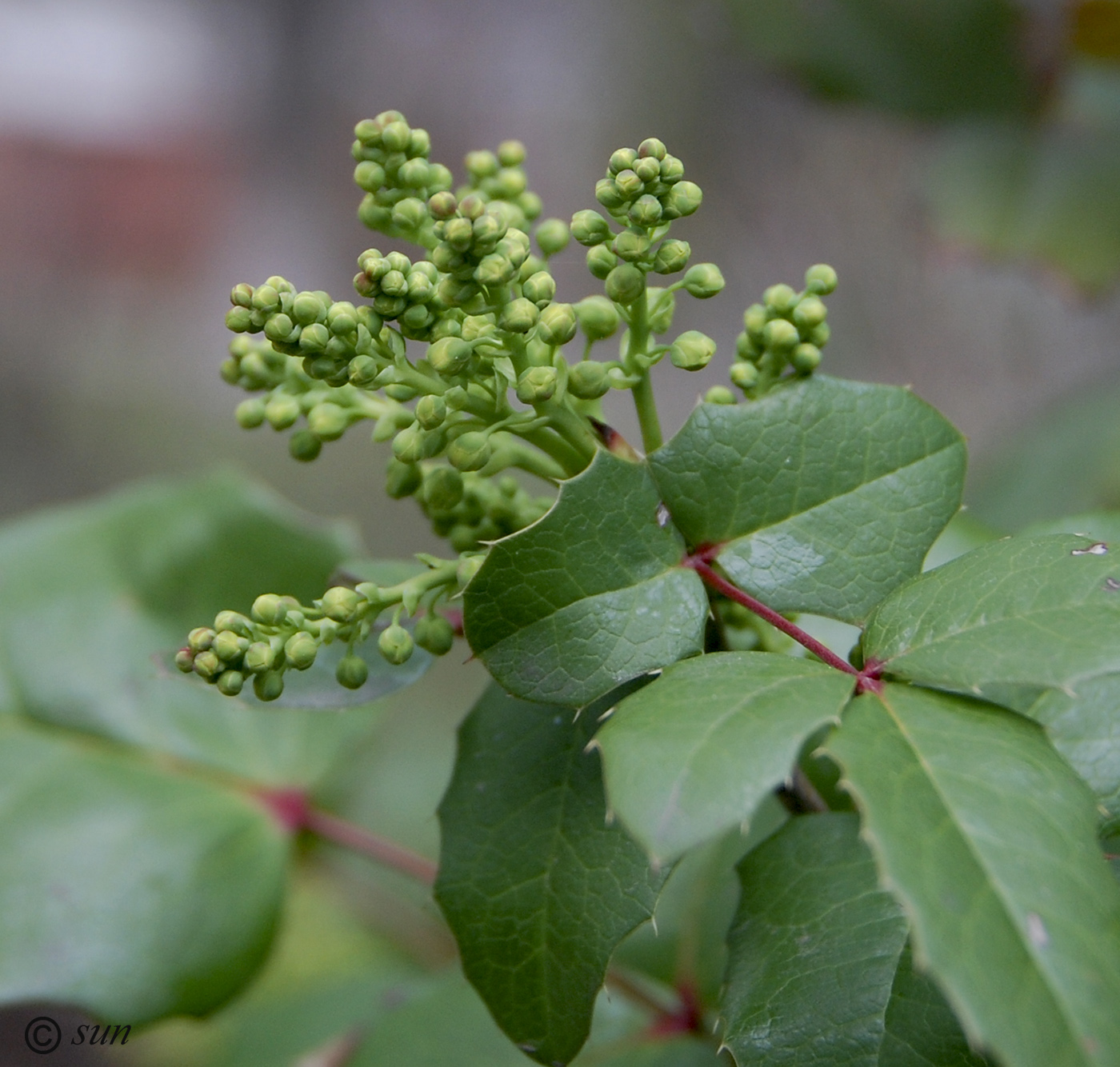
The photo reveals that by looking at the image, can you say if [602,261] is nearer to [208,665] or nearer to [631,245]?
[631,245]

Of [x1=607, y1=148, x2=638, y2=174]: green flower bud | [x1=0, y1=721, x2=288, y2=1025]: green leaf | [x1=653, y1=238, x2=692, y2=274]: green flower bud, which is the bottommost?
[x1=0, y1=721, x2=288, y2=1025]: green leaf

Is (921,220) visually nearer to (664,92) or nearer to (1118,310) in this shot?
(1118,310)

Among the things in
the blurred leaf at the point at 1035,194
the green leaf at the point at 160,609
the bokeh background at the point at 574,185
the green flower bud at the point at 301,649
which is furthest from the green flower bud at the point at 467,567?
the blurred leaf at the point at 1035,194

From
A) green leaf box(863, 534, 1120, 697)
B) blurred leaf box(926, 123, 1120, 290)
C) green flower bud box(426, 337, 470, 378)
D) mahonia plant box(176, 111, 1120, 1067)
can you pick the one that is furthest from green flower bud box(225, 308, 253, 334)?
blurred leaf box(926, 123, 1120, 290)

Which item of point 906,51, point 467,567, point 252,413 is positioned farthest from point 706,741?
point 906,51

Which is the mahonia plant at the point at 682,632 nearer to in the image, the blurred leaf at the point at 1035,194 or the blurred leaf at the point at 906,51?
the blurred leaf at the point at 1035,194

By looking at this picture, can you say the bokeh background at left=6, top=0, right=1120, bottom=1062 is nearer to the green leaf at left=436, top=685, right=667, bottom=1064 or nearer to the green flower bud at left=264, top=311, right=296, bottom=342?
the green leaf at left=436, top=685, right=667, bottom=1064
